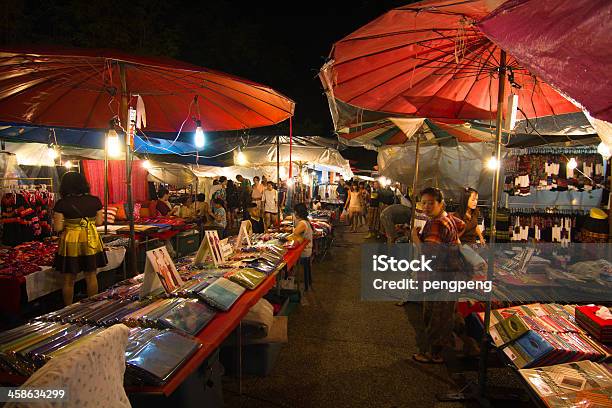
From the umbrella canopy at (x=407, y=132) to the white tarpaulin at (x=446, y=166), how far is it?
1.97 metres

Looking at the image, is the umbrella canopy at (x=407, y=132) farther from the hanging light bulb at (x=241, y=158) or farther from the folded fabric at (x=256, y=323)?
the hanging light bulb at (x=241, y=158)

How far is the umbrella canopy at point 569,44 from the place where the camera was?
47.7 inches

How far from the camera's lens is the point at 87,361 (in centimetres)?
124

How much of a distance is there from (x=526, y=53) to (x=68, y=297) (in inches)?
232

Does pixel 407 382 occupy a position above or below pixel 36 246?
below

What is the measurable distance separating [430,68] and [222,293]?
317 centimetres

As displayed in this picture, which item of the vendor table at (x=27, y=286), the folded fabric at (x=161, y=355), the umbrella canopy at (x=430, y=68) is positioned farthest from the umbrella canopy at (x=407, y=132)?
the vendor table at (x=27, y=286)

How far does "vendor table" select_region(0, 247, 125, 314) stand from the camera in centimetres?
425

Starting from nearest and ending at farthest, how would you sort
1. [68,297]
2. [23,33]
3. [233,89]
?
[233,89] → [68,297] → [23,33]

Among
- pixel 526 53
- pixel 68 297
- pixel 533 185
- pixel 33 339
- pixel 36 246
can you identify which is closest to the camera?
pixel 526 53

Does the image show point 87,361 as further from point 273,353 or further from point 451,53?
point 451,53

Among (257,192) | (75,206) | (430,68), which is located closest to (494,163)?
(430,68)

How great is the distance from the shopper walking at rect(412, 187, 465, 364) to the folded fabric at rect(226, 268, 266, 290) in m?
2.18

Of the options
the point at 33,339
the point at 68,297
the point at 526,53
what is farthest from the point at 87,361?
the point at 68,297
